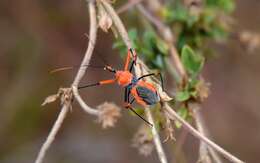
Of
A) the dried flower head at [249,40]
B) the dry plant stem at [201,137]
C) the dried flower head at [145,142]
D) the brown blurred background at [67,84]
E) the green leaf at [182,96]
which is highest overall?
the brown blurred background at [67,84]

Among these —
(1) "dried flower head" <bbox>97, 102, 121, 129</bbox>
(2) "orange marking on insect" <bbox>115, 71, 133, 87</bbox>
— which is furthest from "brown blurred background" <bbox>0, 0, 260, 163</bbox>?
(1) "dried flower head" <bbox>97, 102, 121, 129</bbox>

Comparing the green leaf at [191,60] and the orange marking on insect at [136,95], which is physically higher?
the green leaf at [191,60]

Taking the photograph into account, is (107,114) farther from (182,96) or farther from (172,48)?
(172,48)

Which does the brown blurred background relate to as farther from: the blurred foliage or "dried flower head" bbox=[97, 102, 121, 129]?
"dried flower head" bbox=[97, 102, 121, 129]

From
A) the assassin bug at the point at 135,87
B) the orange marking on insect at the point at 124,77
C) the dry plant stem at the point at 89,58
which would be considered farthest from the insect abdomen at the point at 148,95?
the dry plant stem at the point at 89,58

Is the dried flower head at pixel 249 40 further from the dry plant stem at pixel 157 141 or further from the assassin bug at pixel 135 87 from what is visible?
the dry plant stem at pixel 157 141

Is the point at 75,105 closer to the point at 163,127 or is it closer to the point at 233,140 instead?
the point at 233,140

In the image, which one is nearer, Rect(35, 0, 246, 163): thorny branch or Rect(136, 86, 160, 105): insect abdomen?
Rect(35, 0, 246, 163): thorny branch
